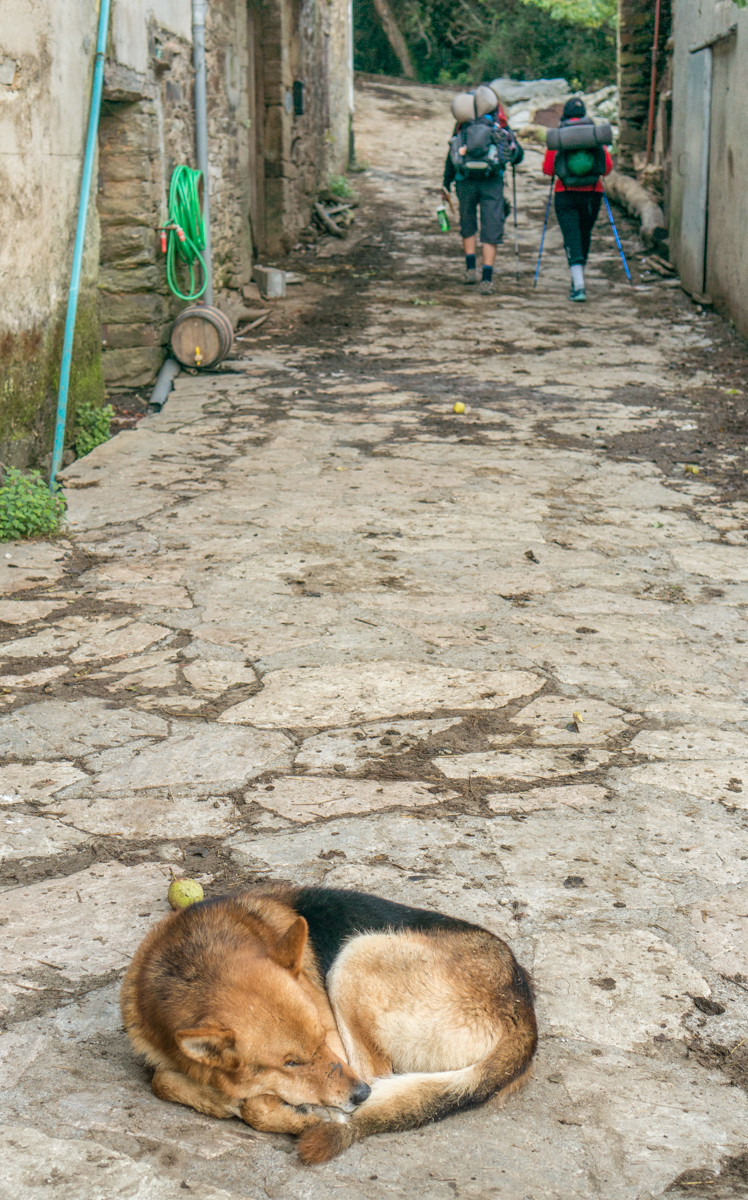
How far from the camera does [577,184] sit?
10867mm

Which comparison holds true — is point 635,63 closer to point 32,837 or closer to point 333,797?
Result: point 333,797

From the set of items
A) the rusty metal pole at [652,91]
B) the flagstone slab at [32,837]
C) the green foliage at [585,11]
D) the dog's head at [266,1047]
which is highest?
the green foliage at [585,11]

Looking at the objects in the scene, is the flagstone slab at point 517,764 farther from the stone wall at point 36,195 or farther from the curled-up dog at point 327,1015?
the stone wall at point 36,195

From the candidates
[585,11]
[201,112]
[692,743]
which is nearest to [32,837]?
[692,743]

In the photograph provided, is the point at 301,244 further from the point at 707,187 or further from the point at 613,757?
the point at 613,757

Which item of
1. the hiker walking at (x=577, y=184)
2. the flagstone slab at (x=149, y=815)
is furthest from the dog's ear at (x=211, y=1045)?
the hiker walking at (x=577, y=184)

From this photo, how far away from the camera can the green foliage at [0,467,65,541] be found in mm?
5379

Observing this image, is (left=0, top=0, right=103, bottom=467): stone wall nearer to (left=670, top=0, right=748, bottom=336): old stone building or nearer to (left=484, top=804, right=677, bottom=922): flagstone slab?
(left=484, top=804, right=677, bottom=922): flagstone slab

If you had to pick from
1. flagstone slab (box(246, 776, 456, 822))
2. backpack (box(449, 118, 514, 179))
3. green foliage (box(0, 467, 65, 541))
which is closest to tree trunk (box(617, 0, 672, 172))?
backpack (box(449, 118, 514, 179))

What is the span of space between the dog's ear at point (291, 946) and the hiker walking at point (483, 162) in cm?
1048

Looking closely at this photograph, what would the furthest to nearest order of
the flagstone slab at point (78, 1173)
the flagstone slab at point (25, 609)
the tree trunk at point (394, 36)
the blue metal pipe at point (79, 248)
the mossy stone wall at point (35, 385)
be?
1. the tree trunk at point (394, 36)
2. the blue metal pipe at point (79, 248)
3. the mossy stone wall at point (35, 385)
4. the flagstone slab at point (25, 609)
5. the flagstone slab at point (78, 1173)

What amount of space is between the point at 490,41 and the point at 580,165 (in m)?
18.1

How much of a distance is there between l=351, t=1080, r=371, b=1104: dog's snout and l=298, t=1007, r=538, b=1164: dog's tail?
0.03ft

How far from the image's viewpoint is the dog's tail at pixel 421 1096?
1.88 m
